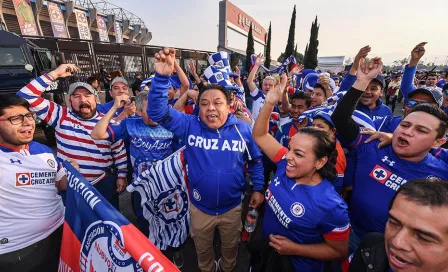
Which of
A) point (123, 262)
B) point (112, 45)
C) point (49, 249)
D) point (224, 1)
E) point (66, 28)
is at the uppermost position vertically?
point (224, 1)

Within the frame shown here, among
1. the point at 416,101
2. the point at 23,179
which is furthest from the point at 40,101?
the point at 416,101

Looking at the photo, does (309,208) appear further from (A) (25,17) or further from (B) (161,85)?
(A) (25,17)

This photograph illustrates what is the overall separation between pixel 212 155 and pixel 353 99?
1214mm

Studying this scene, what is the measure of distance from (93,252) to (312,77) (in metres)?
5.09

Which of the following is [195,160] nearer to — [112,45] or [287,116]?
[287,116]

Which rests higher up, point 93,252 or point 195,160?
point 195,160

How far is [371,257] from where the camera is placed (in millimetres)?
1123

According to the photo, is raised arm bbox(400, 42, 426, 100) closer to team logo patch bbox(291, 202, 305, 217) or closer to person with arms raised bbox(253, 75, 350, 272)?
person with arms raised bbox(253, 75, 350, 272)

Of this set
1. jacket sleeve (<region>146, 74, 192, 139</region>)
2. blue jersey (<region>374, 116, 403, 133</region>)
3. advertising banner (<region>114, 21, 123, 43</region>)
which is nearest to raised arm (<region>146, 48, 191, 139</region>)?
jacket sleeve (<region>146, 74, 192, 139</region>)

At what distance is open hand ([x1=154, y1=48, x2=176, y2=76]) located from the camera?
73.1 inches

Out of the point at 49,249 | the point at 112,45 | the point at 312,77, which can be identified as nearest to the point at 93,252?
the point at 49,249

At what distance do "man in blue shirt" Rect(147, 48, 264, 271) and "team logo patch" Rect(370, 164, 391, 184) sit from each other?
3.11 ft

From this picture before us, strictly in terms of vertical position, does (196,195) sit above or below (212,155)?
below

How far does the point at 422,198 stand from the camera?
0.91m
